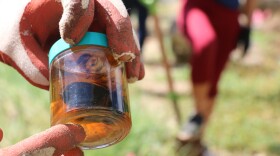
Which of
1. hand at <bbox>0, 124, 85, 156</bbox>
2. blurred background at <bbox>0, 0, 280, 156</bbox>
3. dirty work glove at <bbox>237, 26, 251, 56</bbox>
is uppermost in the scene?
hand at <bbox>0, 124, 85, 156</bbox>

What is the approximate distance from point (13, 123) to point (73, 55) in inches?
60.3

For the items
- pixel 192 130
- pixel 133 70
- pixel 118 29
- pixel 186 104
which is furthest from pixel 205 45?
pixel 118 29

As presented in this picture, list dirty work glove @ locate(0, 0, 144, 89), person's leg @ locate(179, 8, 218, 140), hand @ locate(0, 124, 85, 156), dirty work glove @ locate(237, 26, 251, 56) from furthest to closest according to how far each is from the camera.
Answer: dirty work glove @ locate(237, 26, 251, 56)
person's leg @ locate(179, 8, 218, 140)
dirty work glove @ locate(0, 0, 144, 89)
hand @ locate(0, 124, 85, 156)

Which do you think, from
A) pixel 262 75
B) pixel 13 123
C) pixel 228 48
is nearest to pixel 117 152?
pixel 13 123

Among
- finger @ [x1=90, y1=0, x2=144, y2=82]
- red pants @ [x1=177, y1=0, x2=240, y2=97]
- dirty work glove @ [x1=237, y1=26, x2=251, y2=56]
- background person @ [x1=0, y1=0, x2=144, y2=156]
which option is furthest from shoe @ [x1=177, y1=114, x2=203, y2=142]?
finger @ [x1=90, y1=0, x2=144, y2=82]

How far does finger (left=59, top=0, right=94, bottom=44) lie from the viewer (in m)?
1.16

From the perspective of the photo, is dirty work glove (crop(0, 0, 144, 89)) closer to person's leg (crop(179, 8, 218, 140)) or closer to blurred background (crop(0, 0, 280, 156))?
blurred background (crop(0, 0, 280, 156))

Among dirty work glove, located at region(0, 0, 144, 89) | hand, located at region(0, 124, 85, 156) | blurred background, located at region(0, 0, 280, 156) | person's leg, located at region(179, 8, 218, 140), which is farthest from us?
person's leg, located at region(179, 8, 218, 140)

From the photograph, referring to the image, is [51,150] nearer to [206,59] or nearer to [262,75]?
[206,59]

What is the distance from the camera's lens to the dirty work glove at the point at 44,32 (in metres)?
1.21

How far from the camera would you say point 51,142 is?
113cm

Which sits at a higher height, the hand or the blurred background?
the hand

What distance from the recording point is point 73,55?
1.24 meters

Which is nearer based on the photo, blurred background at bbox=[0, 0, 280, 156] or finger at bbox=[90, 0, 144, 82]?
finger at bbox=[90, 0, 144, 82]
